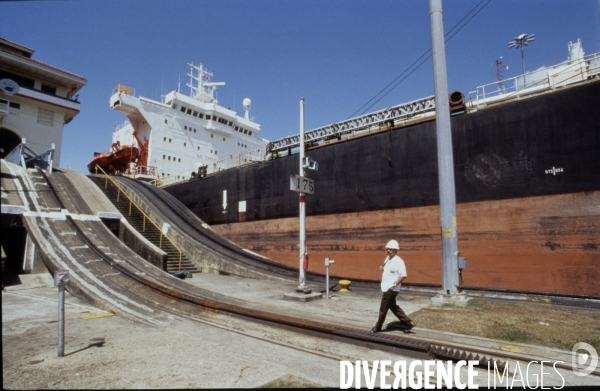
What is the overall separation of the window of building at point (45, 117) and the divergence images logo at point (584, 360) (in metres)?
38.2

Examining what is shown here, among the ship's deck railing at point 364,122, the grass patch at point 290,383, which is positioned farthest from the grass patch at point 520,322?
the ship's deck railing at point 364,122

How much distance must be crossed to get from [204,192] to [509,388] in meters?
23.4

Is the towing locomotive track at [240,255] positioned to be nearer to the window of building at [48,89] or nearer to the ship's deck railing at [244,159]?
the ship's deck railing at [244,159]

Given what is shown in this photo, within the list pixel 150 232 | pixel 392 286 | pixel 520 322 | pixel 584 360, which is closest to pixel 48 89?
pixel 150 232

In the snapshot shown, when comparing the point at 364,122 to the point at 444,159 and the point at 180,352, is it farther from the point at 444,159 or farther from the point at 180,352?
the point at 180,352

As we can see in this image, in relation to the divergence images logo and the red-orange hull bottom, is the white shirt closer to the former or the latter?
the divergence images logo

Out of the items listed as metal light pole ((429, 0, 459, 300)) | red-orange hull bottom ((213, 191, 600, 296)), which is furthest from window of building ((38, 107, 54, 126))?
metal light pole ((429, 0, 459, 300))

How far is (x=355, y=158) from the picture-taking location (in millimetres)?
15789

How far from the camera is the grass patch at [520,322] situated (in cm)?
557

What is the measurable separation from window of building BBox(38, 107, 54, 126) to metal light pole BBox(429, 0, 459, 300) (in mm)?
33785

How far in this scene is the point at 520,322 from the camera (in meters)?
6.54

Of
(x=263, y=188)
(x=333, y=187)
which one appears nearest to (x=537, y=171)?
(x=333, y=187)

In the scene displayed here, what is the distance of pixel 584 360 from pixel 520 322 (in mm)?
1950

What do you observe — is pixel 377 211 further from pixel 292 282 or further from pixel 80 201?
pixel 80 201
